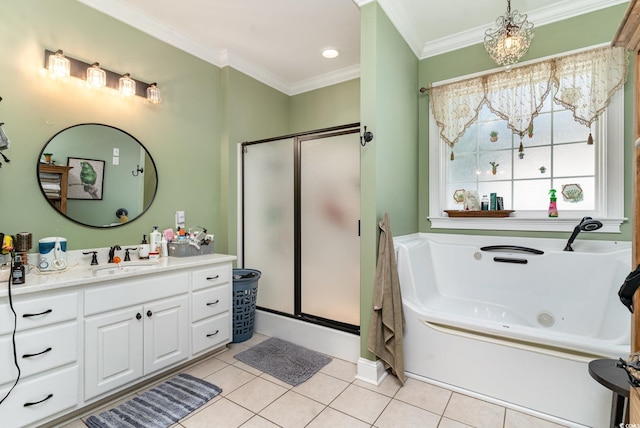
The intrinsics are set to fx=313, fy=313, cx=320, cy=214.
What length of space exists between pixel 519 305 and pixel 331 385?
5.28 feet

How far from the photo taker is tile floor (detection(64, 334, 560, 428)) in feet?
5.72

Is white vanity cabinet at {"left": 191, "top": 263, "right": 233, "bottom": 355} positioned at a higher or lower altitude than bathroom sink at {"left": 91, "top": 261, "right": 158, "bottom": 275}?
lower

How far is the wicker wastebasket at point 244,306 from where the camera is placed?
2.78 metres

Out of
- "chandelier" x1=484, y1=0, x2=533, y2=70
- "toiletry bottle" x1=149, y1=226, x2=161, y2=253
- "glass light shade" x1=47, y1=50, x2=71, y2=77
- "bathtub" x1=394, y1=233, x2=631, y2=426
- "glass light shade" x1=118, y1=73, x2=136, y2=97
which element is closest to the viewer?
"bathtub" x1=394, y1=233, x2=631, y2=426

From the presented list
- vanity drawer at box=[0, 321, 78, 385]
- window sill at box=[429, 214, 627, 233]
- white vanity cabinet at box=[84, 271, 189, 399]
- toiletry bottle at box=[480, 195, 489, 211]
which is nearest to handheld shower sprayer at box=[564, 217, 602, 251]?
window sill at box=[429, 214, 627, 233]

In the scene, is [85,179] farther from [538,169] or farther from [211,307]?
[538,169]

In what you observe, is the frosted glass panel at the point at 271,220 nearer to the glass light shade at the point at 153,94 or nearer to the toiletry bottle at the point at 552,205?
the glass light shade at the point at 153,94

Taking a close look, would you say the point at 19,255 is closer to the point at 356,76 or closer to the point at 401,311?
the point at 401,311

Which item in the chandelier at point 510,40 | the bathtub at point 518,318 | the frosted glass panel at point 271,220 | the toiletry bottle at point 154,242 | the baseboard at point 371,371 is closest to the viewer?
the bathtub at point 518,318

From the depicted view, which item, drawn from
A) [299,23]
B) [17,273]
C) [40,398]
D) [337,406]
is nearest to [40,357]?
[40,398]

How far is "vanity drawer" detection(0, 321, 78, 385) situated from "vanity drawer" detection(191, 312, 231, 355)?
0.76 metres

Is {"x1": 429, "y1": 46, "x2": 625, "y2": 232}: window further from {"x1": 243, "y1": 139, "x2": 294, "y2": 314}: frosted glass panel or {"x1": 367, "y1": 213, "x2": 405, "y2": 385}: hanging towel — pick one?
{"x1": 243, "y1": 139, "x2": 294, "y2": 314}: frosted glass panel

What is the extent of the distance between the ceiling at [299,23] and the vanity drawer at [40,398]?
2.44 metres

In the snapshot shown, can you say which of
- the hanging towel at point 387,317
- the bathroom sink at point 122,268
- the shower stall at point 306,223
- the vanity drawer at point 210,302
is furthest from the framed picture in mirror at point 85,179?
the hanging towel at point 387,317
